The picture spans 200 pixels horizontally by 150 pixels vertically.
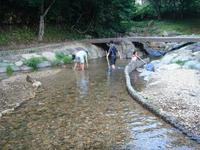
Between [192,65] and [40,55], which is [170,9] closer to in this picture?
[40,55]

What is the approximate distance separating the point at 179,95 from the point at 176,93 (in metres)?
0.41

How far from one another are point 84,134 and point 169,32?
1615 inches

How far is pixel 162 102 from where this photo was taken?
15.9 metres

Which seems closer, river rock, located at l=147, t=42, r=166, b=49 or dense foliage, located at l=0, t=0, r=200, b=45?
dense foliage, located at l=0, t=0, r=200, b=45

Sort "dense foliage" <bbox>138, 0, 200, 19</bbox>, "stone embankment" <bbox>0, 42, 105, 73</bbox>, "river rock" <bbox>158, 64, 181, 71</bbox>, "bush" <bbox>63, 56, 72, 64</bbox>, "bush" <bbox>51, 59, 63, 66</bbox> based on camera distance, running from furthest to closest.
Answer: "dense foliage" <bbox>138, 0, 200, 19</bbox> → "bush" <bbox>63, 56, 72, 64</bbox> → "bush" <bbox>51, 59, 63, 66</bbox> → "stone embankment" <bbox>0, 42, 105, 73</bbox> → "river rock" <bbox>158, 64, 181, 71</bbox>

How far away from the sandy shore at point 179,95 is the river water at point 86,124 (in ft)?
1.78

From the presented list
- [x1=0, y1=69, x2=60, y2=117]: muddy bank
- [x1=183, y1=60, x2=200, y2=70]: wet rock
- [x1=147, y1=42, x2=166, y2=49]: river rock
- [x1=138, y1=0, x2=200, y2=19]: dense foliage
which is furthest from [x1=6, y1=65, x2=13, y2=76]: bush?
[x1=138, y1=0, x2=200, y2=19]: dense foliage

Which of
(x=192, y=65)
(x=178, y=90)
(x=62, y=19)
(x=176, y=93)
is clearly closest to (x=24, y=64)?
(x=192, y=65)

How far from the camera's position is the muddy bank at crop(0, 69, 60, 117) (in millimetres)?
16661

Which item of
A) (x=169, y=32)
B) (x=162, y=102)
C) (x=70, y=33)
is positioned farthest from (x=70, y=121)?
(x=169, y=32)

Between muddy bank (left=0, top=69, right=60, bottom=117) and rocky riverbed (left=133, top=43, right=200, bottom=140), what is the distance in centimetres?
552

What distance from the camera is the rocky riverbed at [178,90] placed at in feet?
44.0

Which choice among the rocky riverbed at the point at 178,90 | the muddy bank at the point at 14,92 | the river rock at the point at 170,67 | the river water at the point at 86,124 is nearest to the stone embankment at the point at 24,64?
the muddy bank at the point at 14,92

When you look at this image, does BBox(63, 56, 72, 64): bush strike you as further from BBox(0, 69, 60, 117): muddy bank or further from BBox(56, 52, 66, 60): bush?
BBox(0, 69, 60, 117): muddy bank
